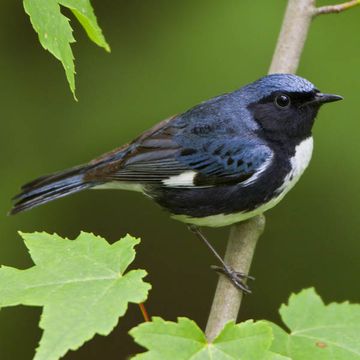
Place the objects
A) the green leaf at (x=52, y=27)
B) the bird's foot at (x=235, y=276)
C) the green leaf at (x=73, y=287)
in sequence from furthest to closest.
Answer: the bird's foot at (x=235, y=276)
the green leaf at (x=52, y=27)
the green leaf at (x=73, y=287)

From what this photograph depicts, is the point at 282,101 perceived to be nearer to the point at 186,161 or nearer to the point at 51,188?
the point at 186,161

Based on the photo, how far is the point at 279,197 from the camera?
2.64 metres

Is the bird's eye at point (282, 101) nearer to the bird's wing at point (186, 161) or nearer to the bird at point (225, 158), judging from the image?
the bird at point (225, 158)

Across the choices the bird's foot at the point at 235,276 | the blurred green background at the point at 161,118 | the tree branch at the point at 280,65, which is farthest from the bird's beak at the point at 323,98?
the blurred green background at the point at 161,118

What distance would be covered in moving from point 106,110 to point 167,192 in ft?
4.68

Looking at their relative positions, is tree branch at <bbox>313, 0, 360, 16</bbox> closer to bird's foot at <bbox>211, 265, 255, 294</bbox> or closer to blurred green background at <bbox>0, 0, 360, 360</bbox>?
bird's foot at <bbox>211, 265, 255, 294</bbox>

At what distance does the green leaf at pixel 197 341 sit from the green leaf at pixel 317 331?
12.1 inches

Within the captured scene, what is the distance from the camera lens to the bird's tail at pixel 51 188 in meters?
2.75

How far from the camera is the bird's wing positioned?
263cm

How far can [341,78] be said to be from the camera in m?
3.87

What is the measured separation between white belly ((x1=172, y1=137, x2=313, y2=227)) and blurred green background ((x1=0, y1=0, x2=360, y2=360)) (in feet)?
3.51

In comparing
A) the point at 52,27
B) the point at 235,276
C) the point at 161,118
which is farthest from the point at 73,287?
the point at 161,118

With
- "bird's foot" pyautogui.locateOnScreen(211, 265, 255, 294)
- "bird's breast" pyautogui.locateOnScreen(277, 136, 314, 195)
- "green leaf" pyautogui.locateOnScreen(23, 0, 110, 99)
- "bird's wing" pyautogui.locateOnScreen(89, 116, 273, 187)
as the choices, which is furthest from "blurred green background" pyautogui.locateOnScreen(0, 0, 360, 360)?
"green leaf" pyautogui.locateOnScreen(23, 0, 110, 99)

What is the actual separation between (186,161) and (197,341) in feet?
4.03
